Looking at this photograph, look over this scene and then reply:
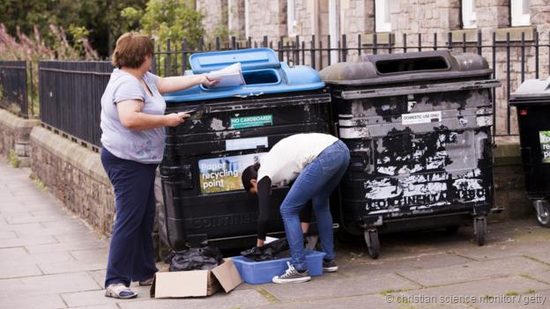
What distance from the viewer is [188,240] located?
7996mm

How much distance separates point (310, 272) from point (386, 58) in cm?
179

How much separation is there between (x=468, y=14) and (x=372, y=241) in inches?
294

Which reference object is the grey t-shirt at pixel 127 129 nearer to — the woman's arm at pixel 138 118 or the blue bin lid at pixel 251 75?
the woman's arm at pixel 138 118

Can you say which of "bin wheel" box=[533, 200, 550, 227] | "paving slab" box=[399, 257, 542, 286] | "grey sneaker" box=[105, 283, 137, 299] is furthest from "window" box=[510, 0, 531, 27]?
"grey sneaker" box=[105, 283, 137, 299]

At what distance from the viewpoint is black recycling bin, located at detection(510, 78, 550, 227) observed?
29.9 ft

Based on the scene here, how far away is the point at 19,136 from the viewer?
1652 centimetres

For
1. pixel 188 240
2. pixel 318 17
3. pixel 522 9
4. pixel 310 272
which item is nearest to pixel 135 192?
pixel 188 240

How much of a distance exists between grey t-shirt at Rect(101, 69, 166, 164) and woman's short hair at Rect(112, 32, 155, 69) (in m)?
0.08

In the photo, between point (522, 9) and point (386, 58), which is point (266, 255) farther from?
point (522, 9)

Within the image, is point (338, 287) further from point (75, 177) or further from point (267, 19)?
point (267, 19)

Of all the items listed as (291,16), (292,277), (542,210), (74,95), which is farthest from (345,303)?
(291,16)

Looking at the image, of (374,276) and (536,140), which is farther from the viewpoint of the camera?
(536,140)

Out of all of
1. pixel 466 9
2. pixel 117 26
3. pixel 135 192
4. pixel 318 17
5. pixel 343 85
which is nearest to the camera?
pixel 135 192

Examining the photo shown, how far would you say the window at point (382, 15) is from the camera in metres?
17.5
